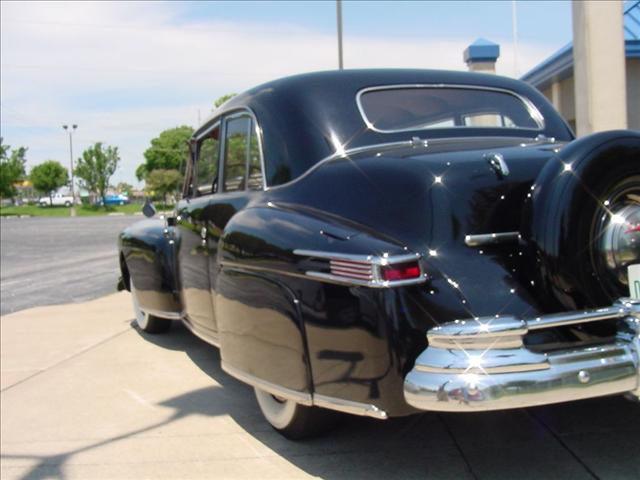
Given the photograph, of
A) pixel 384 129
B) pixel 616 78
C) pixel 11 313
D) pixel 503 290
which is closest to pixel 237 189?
pixel 384 129

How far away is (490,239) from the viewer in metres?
2.77

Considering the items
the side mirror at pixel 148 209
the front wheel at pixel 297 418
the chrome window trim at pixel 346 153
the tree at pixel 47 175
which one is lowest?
the front wheel at pixel 297 418

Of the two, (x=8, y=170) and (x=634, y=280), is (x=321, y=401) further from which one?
(x=8, y=170)

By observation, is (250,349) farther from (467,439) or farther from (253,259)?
(467,439)

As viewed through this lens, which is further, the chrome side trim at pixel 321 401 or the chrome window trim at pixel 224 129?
the chrome window trim at pixel 224 129

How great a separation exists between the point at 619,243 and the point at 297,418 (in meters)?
1.61

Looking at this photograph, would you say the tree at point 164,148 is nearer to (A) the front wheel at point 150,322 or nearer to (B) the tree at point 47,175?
(B) the tree at point 47,175

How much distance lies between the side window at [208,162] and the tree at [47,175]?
82826 millimetres

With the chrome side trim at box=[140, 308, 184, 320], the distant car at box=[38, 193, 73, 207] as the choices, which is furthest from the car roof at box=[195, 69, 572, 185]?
the distant car at box=[38, 193, 73, 207]

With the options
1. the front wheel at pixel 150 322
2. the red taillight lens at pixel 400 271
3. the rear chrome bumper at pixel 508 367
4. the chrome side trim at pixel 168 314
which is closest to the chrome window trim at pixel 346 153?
the red taillight lens at pixel 400 271

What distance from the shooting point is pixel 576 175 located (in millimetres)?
2658

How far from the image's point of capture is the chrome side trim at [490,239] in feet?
9.03

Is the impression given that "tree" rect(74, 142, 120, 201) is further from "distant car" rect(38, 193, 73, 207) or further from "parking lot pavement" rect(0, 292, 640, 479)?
"parking lot pavement" rect(0, 292, 640, 479)

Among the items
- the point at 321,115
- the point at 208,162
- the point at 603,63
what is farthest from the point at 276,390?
the point at 603,63
